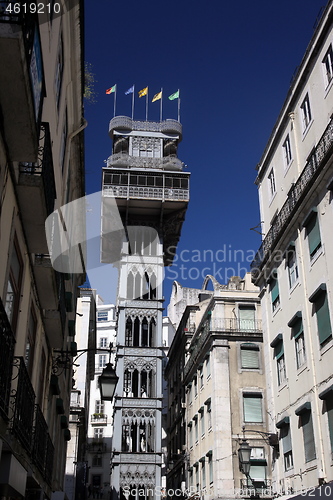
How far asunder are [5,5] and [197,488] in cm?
3427

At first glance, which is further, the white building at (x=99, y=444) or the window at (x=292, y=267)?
the white building at (x=99, y=444)

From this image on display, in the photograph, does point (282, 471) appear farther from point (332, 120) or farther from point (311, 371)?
point (332, 120)

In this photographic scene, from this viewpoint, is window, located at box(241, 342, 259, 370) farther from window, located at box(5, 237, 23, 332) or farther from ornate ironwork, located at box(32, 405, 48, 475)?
window, located at box(5, 237, 23, 332)

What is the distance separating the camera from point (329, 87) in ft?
57.7

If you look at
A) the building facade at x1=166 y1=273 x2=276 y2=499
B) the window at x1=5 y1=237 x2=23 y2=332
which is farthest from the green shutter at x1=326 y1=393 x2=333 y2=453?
the building facade at x1=166 y1=273 x2=276 y2=499

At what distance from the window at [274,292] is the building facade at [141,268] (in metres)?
20.7

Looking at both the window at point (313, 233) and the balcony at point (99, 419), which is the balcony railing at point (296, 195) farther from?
the balcony at point (99, 419)

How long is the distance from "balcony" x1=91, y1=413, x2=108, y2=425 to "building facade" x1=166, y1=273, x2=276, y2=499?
24.5m

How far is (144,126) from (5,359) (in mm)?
47115

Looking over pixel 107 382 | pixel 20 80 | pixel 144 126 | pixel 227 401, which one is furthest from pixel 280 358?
pixel 144 126

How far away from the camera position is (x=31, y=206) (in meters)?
9.02

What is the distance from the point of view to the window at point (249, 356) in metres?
33.2

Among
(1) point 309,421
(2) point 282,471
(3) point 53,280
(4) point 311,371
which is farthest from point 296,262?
(3) point 53,280

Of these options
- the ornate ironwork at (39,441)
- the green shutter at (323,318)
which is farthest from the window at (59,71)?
the green shutter at (323,318)
